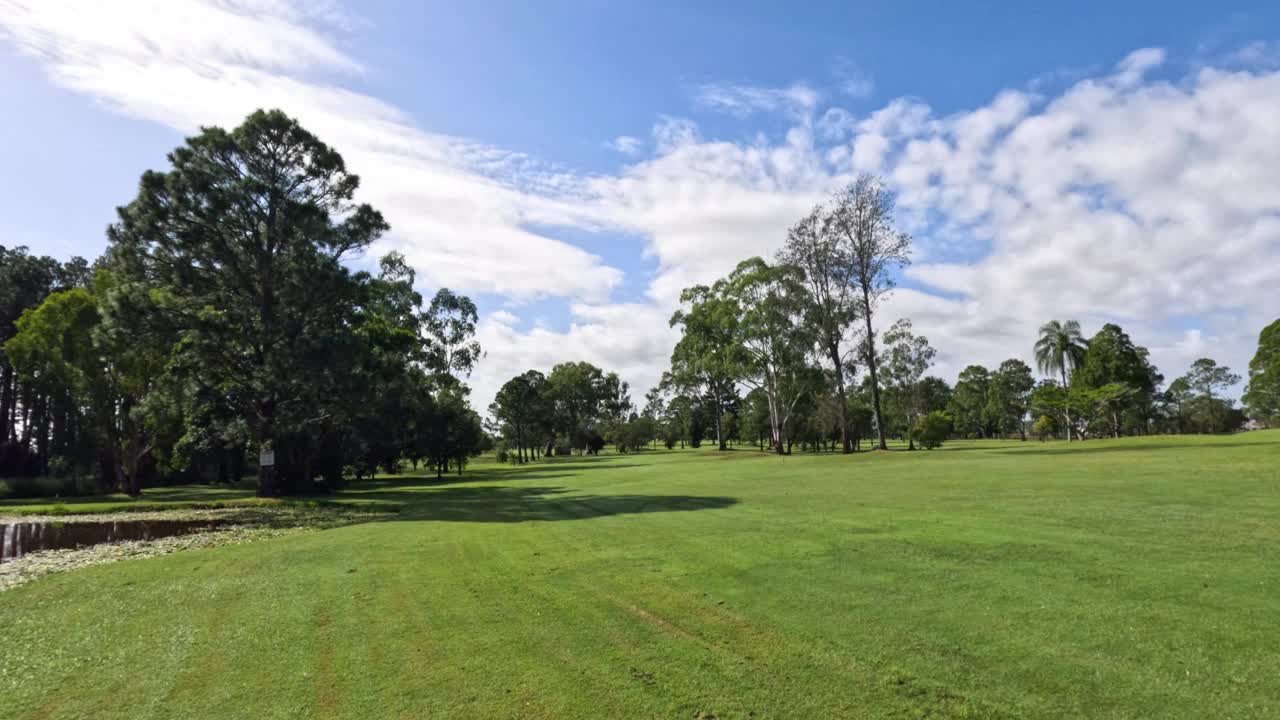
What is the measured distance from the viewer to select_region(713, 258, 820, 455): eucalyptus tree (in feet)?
180

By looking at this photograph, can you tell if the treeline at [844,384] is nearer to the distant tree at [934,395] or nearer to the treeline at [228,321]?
the distant tree at [934,395]

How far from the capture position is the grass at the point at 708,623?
550cm

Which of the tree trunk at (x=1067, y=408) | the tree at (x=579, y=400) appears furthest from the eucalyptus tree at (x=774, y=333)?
the tree at (x=579, y=400)

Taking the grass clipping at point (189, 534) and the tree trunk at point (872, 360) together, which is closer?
the grass clipping at point (189, 534)

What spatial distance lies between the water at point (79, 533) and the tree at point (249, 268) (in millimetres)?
10162

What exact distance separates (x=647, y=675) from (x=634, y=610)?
6.94 feet

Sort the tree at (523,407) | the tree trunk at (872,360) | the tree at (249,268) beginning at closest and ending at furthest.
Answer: the tree at (249,268)
the tree trunk at (872,360)
the tree at (523,407)

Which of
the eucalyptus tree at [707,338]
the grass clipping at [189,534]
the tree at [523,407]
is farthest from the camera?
the tree at [523,407]

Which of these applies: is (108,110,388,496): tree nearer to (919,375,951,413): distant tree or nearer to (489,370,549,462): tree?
(489,370,549,462): tree

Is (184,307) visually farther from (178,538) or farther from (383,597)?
(383,597)

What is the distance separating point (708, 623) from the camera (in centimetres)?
750

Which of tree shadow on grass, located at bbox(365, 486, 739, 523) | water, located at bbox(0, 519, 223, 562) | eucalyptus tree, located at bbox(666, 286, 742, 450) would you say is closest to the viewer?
water, located at bbox(0, 519, 223, 562)

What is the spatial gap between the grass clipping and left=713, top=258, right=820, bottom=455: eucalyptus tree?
3822 cm

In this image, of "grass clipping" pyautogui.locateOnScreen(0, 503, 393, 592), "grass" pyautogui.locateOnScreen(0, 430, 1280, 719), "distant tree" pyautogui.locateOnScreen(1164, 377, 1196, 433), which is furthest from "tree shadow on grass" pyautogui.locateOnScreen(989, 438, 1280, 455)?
"distant tree" pyautogui.locateOnScreen(1164, 377, 1196, 433)
